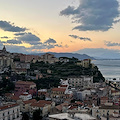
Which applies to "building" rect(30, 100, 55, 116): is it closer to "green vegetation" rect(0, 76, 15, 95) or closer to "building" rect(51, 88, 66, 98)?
"building" rect(51, 88, 66, 98)

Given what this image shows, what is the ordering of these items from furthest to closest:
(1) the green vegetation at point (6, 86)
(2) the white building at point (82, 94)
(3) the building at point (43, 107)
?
(1) the green vegetation at point (6, 86), (2) the white building at point (82, 94), (3) the building at point (43, 107)

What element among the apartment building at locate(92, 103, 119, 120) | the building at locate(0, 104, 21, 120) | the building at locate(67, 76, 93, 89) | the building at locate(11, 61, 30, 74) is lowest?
the building at locate(0, 104, 21, 120)

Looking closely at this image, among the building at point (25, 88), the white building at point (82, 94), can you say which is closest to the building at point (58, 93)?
→ the white building at point (82, 94)

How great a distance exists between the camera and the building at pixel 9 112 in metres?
20.8

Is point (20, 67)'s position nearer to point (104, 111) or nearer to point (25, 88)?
point (25, 88)

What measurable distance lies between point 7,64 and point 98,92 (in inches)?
1051

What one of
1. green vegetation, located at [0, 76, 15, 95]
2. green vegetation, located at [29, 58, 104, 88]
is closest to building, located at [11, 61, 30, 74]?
green vegetation, located at [29, 58, 104, 88]

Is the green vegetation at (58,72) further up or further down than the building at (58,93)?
further up

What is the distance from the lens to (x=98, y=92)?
30.5 metres

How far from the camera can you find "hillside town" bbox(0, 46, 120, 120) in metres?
19.9

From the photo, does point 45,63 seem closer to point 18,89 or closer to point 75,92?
point 18,89

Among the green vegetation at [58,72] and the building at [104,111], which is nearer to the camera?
the building at [104,111]

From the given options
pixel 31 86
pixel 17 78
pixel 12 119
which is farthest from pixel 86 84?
pixel 12 119

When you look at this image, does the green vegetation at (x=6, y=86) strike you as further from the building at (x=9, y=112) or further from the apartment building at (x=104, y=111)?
the apartment building at (x=104, y=111)
